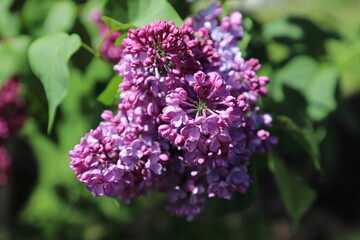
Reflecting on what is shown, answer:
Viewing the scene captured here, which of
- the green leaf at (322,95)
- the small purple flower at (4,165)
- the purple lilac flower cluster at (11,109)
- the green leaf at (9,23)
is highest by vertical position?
the green leaf at (9,23)

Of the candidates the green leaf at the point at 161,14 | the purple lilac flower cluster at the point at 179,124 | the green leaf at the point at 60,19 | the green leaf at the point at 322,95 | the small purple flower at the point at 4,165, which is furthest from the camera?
the small purple flower at the point at 4,165

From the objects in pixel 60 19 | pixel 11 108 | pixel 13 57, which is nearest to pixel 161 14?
pixel 60 19

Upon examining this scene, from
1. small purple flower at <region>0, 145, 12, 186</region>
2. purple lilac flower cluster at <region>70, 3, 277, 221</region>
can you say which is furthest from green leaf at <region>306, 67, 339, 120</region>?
small purple flower at <region>0, 145, 12, 186</region>

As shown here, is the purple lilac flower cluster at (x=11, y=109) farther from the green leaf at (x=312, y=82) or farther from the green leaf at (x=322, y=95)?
the green leaf at (x=322, y=95)

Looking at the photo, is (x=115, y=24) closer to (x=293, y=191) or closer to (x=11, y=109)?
(x=293, y=191)

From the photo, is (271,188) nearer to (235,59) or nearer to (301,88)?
(301,88)

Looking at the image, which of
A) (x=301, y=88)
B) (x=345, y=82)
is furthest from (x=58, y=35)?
(x=345, y=82)

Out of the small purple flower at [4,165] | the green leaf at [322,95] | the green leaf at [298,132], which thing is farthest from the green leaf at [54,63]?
the small purple flower at [4,165]
